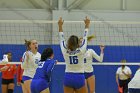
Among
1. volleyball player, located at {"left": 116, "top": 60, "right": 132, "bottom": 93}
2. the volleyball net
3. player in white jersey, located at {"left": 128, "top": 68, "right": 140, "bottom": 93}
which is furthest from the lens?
the volleyball net

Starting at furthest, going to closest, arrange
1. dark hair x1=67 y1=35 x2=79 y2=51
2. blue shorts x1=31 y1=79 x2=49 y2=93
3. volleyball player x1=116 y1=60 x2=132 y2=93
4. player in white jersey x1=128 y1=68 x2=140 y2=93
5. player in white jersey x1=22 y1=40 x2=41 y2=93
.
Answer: volleyball player x1=116 y1=60 x2=132 y2=93
player in white jersey x1=22 y1=40 x2=41 y2=93
player in white jersey x1=128 y1=68 x2=140 y2=93
dark hair x1=67 y1=35 x2=79 y2=51
blue shorts x1=31 y1=79 x2=49 y2=93

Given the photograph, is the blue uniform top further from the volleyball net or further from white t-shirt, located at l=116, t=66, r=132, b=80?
white t-shirt, located at l=116, t=66, r=132, b=80

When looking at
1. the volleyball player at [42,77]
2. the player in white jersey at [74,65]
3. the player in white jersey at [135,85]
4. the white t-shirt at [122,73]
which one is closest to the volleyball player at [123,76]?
the white t-shirt at [122,73]

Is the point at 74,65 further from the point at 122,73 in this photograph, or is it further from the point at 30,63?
the point at 122,73

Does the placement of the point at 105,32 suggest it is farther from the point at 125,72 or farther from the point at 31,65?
the point at 31,65

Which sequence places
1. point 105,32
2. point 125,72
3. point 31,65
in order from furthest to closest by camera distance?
1. point 105,32
2. point 125,72
3. point 31,65

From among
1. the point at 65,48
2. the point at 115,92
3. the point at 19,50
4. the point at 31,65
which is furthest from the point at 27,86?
the point at 115,92

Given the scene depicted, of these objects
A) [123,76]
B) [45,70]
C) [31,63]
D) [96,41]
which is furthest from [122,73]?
[45,70]

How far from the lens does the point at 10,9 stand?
16.2 m

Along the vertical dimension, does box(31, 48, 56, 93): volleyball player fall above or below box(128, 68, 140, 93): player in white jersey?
above

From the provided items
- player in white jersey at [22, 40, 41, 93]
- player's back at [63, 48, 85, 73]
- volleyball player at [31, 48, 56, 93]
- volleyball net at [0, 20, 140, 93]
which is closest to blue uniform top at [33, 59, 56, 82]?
volleyball player at [31, 48, 56, 93]

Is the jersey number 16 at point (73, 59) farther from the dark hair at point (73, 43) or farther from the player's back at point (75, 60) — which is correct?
the dark hair at point (73, 43)

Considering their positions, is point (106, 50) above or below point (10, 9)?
below

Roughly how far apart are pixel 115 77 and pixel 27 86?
7.45 m
